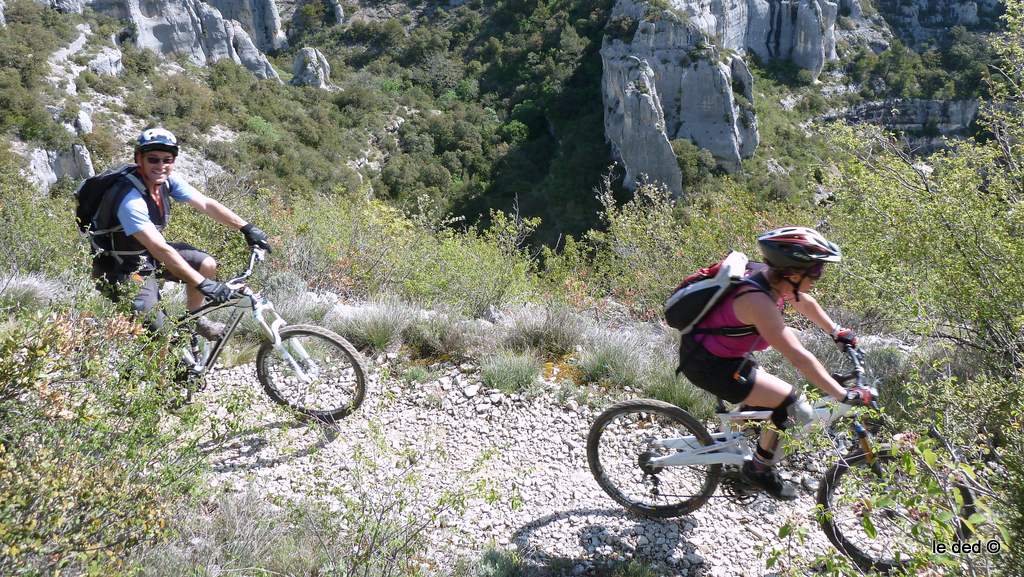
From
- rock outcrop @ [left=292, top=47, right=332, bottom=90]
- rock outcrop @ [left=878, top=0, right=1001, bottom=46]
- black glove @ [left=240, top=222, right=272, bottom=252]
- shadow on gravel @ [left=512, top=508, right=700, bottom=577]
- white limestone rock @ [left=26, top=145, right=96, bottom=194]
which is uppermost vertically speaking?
rock outcrop @ [left=878, top=0, right=1001, bottom=46]

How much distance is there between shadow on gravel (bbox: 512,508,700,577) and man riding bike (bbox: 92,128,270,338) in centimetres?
236

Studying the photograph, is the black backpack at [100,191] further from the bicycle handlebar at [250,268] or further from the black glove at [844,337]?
the black glove at [844,337]

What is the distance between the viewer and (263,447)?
3.66 meters

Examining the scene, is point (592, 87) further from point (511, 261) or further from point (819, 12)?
point (511, 261)

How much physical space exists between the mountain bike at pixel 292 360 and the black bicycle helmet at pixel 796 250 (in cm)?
261

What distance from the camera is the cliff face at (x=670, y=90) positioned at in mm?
40844

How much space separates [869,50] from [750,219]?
62950 mm

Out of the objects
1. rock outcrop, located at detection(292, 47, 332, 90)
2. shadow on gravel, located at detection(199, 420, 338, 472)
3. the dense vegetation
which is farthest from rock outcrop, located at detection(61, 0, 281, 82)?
shadow on gravel, located at detection(199, 420, 338, 472)

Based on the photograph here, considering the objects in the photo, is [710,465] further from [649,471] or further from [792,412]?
[792,412]

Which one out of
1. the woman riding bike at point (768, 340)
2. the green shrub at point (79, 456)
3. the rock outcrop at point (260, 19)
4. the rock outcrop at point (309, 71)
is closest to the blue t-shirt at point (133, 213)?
the green shrub at point (79, 456)

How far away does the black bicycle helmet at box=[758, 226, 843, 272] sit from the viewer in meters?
2.57

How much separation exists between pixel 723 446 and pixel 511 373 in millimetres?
1847

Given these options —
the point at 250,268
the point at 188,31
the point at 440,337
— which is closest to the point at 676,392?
the point at 440,337

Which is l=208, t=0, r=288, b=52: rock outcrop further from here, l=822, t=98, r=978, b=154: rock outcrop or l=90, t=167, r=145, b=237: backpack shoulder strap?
l=90, t=167, r=145, b=237: backpack shoulder strap
